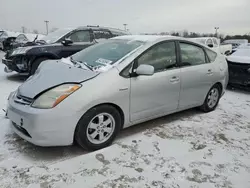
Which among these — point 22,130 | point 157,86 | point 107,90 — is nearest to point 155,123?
point 157,86

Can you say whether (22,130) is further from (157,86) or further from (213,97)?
(213,97)

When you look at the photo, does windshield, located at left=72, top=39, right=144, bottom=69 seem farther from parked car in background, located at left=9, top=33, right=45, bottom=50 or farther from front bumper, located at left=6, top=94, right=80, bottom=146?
parked car in background, located at left=9, top=33, right=45, bottom=50

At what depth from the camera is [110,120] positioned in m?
3.03

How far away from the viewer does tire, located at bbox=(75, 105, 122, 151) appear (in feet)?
9.11

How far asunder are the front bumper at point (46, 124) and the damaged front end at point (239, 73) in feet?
17.0

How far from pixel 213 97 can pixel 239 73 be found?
234cm

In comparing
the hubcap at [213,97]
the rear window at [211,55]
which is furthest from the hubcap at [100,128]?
the rear window at [211,55]

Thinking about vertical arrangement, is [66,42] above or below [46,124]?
above

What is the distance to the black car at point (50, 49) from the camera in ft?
20.5

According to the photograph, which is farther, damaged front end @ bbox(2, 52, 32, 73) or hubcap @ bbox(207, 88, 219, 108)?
damaged front end @ bbox(2, 52, 32, 73)

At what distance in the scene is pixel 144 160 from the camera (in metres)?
2.81

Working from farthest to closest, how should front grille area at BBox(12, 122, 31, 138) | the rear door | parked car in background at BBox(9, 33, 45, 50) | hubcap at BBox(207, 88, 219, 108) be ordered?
parked car in background at BBox(9, 33, 45, 50), hubcap at BBox(207, 88, 219, 108), the rear door, front grille area at BBox(12, 122, 31, 138)

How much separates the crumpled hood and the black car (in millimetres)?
3188

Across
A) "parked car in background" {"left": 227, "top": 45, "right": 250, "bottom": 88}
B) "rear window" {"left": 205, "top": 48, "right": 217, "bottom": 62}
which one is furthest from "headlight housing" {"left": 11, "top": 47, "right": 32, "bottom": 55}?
"parked car in background" {"left": 227, "top": 45, "right": 250, "bottom": 88}
